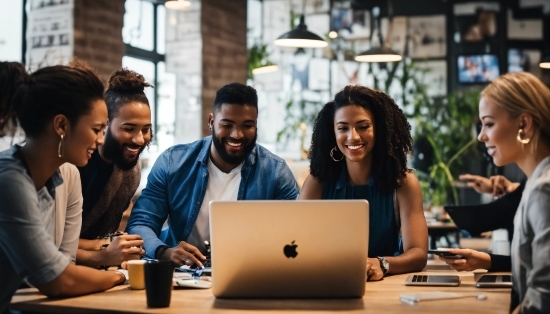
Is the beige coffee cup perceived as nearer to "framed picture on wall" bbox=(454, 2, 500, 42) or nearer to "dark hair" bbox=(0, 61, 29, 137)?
"dark hair" bbox=(0, 61, 29, 137)

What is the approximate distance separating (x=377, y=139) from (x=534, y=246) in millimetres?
1267

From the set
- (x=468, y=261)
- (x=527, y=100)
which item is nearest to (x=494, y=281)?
(x=468, y=261)

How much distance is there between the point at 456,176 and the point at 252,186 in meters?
6.58

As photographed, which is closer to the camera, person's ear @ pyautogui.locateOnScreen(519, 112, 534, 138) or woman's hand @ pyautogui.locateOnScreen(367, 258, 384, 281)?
person's ear @ pyautogui.locateOnScreen(519, 112, 534, 138)

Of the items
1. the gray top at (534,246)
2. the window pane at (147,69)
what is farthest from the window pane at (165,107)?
the gray top at (534,246)

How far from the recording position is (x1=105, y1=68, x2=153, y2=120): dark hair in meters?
3.09

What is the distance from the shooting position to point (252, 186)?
135 inches

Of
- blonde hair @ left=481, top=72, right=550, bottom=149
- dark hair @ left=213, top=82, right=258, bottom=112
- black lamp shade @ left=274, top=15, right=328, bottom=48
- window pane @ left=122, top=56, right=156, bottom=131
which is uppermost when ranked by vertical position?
black lamp shade @ left=274, top=15, right=328, bottom=48

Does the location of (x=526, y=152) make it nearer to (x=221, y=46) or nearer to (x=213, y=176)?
(x=213, y=176)

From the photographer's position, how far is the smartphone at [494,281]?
7.81 feet

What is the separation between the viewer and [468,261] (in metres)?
2.51

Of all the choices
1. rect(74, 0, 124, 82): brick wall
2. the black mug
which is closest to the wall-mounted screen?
rect(74, 0, 124, 82): brick wall

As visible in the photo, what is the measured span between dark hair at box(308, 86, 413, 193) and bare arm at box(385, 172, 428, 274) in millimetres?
53

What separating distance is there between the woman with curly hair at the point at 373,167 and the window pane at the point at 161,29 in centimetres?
460
